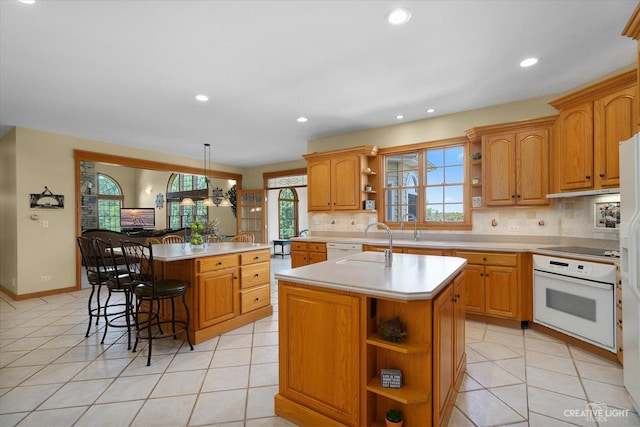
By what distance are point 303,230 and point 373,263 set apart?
7.68 meters

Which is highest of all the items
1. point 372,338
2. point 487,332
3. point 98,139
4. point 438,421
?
point 98,139

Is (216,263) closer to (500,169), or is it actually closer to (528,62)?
(500,169)

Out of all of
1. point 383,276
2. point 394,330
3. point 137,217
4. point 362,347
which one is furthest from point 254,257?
point 137,217

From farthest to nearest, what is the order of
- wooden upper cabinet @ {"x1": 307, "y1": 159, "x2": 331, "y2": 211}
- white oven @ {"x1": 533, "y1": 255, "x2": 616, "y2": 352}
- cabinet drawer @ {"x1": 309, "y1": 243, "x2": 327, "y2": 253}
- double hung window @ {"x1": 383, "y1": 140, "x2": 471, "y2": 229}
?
wooden upper cabinet @ {"x1": 307, "y1": 159, "x2": 331, "y2": 211} < cabinet drawer @ {"x1": 309, "y1": 243, "x2": 327, "y2": 253} < double hung window @ {"x1": 383, "y1": 140, "x2": 471, "y2": 229} < white oven @ {"x1": 533, "y1": 255, "x2": 616, "y2": 352}

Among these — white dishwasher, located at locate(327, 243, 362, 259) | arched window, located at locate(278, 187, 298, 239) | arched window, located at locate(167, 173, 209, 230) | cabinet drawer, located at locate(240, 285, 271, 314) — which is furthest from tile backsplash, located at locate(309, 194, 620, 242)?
arched window, located at locate(167, 173, 209, 230)

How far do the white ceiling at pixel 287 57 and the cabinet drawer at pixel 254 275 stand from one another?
81.3 inches

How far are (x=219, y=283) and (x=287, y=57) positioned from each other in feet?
7.75

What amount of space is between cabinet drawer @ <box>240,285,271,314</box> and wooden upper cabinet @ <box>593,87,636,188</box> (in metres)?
3.76

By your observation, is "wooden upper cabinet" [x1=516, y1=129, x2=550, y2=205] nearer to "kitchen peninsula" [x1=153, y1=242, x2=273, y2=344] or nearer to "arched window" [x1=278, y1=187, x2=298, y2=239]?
"kitchen peninsula" [x1=153, y1=242, x2=273, y2=344]

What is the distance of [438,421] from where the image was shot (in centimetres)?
150

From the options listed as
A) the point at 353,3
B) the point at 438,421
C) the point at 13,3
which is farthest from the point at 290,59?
the point at 438,421

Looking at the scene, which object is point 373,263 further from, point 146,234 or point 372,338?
point 146,234

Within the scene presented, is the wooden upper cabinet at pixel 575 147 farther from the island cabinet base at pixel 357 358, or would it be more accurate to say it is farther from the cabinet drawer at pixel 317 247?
the cabinet drawer at pixel 317 247

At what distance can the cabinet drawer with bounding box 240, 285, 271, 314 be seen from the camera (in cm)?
341
